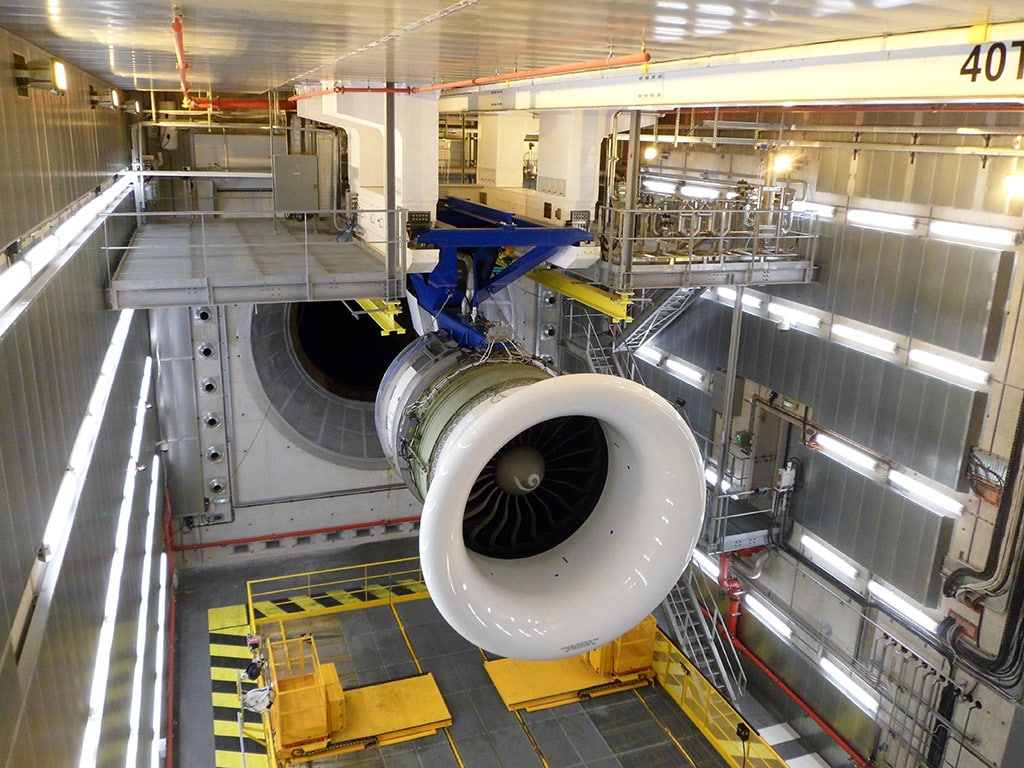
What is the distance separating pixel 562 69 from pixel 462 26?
0.98 m

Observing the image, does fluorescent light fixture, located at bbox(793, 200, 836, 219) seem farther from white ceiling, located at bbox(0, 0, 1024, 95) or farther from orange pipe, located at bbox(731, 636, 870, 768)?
orange pipe, located at bbox(731, 636, 870, 768)

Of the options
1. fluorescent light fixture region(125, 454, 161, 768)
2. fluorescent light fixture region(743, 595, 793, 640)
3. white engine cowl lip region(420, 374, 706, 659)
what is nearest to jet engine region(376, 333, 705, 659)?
white engine cowl lip region(420, 374, 706, 659)

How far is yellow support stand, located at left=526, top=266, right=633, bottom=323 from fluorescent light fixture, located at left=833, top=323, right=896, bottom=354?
2.60 metres

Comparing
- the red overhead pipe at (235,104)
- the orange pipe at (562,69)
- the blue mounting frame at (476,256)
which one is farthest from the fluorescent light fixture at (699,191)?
the red overhead pipe at (235,104)

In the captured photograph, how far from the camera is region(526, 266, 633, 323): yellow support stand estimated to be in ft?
32.6

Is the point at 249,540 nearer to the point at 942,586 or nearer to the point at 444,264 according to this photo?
the point at 444,264

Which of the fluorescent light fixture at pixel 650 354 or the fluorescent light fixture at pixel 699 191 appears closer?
the fluorescent light fixture at pixel 699 191

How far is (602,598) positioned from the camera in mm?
5109

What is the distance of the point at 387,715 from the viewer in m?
8.14

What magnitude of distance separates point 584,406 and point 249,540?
409 inches

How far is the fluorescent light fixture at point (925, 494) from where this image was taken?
8.83 meters

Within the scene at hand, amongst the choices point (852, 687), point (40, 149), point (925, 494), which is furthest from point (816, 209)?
point (40, 149)

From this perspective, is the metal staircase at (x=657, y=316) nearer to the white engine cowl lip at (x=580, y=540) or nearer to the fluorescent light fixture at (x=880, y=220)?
the fluorescent light fixture at (x=880, y=220)

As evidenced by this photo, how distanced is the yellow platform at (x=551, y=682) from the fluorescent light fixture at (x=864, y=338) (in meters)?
4.54
